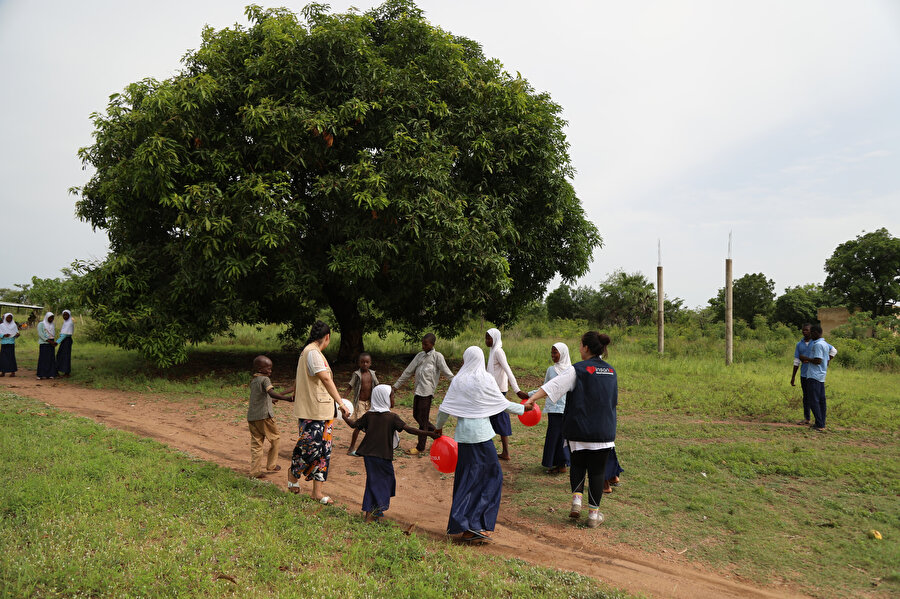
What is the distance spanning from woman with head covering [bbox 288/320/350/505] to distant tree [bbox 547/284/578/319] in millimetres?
37677

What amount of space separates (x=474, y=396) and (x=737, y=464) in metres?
5.01

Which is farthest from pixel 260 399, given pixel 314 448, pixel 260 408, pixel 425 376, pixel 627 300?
pixel 627 300

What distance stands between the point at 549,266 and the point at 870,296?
3235 centimetres

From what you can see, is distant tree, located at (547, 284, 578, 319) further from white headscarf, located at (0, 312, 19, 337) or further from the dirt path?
white headscarf, located at (0, 312, 19, 337)

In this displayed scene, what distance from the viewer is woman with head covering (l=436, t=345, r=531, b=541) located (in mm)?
5203

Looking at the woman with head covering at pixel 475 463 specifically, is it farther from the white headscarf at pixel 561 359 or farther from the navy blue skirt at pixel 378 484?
the white headscarf at pixel 561 359

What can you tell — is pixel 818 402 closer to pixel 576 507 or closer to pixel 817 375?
pixel 817 375

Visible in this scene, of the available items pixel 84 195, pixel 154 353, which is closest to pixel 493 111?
pixel 154 353

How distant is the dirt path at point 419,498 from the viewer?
4.74 meters

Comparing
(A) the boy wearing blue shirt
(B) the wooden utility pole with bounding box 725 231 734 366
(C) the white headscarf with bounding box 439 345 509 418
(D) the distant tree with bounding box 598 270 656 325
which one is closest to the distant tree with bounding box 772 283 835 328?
(D) the distant tree with bounding box 598 270 656 325

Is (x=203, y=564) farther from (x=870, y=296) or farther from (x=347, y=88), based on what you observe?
(x=870, y=296)

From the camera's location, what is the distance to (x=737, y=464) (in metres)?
8.05

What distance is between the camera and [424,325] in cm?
1684

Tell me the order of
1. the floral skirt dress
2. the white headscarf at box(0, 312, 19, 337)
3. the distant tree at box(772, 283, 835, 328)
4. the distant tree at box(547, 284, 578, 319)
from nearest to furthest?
the floral skirt dress, the white headscarf at box(0, 312, 19, 337), the distant tree at box(772, 283, 835, 328), the distant tree at box(547, 284, 578, 319)
